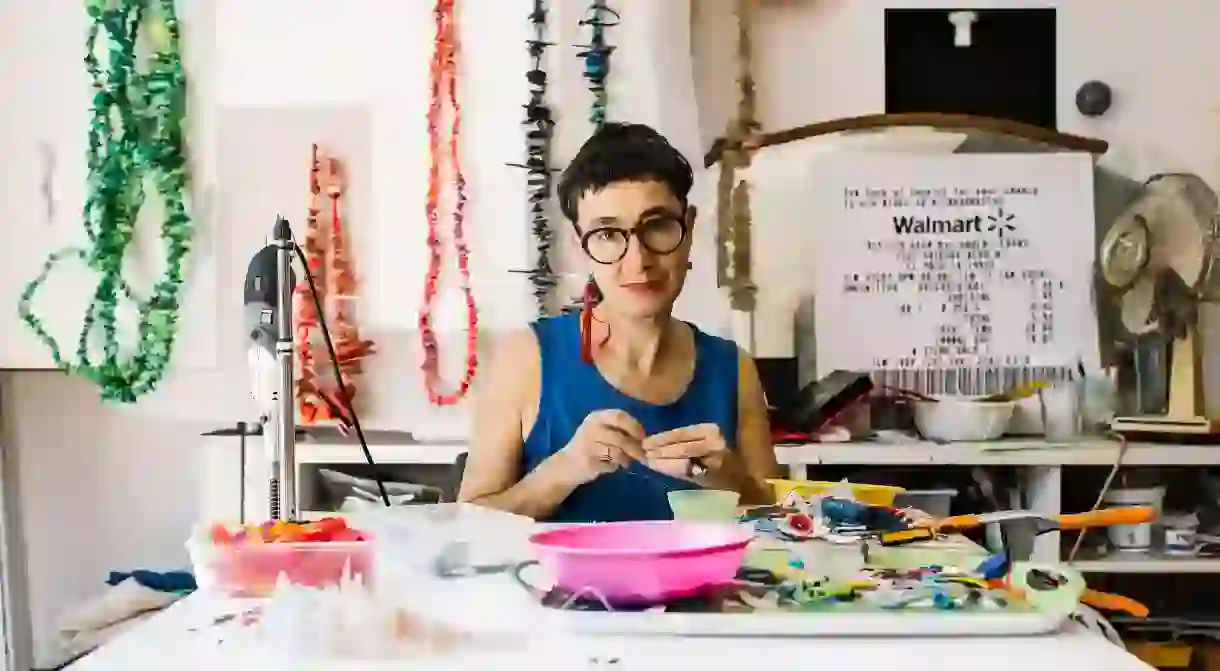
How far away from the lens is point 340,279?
97.8 inches

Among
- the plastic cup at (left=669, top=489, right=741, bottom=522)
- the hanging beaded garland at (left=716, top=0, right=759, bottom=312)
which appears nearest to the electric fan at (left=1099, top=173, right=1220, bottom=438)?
the hanging beaded garland at (left=716, top=0, right=759, bottom=312)

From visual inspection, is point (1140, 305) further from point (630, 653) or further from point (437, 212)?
point (630, 653)

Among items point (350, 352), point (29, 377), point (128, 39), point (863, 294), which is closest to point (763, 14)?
point (863, 294)

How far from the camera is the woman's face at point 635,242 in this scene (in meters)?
2.18

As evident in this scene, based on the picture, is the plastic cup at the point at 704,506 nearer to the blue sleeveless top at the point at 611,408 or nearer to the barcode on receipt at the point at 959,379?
the blue sleeveless top at the point at 611,408

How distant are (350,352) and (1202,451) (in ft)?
5.89

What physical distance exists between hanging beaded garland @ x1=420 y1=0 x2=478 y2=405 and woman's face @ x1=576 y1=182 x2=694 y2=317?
37cm

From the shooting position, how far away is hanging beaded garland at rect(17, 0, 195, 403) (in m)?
2.47

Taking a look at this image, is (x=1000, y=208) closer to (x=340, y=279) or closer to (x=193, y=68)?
(x=340, y=279)

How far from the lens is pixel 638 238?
219 cm

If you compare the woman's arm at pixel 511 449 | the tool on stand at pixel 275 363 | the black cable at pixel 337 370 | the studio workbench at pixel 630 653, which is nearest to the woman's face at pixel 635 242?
the woman's arm at pixel 511 449

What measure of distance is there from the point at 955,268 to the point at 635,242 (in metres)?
0.77

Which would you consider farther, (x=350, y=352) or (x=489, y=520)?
(x=350, y=352)

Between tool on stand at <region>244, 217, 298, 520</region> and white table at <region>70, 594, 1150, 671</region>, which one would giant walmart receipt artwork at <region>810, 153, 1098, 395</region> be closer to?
tool on stand at <region>244, 217, 298, 520</region>
